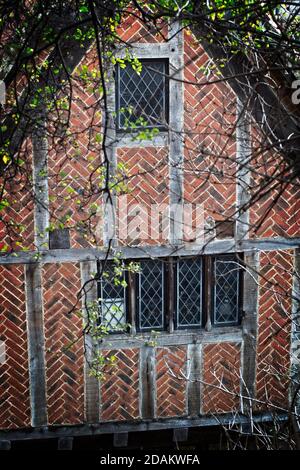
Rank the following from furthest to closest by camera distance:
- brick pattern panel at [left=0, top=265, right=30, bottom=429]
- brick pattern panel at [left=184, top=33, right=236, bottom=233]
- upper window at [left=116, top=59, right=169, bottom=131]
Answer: brick pattern panel at [left=0, top=265, right=30, bottom=429], upper window at [left=116, top=59, right=169, bottom=131], brick pattern panel at [left=184, top=33, right=236, bottom=233]

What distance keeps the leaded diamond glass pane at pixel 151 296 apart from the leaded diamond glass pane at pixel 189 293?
0.71 ft

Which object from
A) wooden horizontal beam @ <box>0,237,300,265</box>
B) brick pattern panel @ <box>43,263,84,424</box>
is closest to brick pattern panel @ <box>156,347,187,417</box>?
brick pattern panel @ <box>43,263,84,424</box>

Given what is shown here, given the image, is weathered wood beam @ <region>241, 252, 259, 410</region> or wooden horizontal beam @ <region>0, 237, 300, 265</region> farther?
weathered wood beam @ <region>241, 252, 259, 410</region>

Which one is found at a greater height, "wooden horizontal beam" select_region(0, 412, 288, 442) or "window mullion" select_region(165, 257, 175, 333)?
"window mullion" select_region(165, 257, 175, 333)

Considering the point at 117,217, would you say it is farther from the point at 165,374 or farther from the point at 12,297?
the point at 165,374

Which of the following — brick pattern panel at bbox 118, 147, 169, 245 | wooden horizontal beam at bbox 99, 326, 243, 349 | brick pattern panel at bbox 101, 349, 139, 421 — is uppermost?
brick pattern panel at bbox 118, 147, 169, 245

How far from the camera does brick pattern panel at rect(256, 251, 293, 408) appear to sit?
6.47m

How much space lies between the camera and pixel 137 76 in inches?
237

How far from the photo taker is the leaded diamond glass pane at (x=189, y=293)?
21.6ft

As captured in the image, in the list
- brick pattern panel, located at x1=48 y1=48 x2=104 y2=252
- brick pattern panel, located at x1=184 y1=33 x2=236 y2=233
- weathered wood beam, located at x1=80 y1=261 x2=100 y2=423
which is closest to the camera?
brick pattern panel, located at x1=48 y1=48 x2=104 y2=252

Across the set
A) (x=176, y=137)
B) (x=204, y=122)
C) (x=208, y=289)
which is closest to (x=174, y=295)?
(x=208, y=289)

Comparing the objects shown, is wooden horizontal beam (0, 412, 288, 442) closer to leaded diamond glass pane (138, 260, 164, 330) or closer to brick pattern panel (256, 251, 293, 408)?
brick pattern panel (256, 251, 293, 408)

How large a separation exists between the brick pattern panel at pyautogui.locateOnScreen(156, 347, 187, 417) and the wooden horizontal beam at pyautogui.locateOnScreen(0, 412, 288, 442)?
5.1 inches

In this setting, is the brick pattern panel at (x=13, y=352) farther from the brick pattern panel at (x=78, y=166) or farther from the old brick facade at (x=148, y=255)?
the brick pattern panel at (x=78, y=166)
